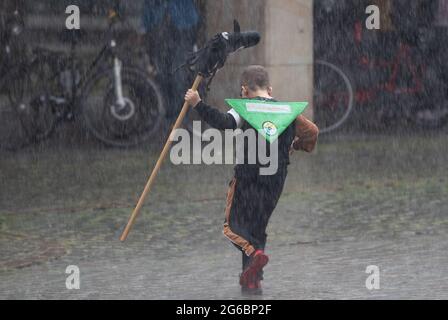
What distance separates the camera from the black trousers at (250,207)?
863 cm

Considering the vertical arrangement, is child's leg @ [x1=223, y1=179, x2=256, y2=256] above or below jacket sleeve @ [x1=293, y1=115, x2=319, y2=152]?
below

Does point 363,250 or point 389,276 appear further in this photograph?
point 363,250

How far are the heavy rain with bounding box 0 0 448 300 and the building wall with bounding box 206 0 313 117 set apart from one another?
0.06 feet

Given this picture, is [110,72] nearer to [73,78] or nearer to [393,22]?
[73,78]

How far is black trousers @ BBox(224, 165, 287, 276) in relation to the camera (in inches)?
340

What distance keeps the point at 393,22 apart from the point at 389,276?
29.3 feet

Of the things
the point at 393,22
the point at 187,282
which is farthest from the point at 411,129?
the point at 187,282

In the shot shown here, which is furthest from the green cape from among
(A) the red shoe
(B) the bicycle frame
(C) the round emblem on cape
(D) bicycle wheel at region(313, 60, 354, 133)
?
(B) the bicycle frame

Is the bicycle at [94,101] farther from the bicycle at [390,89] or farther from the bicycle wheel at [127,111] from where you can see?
the bicycle at [390,89]

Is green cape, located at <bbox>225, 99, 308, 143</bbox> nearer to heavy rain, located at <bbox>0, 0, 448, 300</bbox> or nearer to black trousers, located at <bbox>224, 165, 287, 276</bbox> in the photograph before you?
heavy rain, located at <bbox>0, 0, 448, 300</bbox>

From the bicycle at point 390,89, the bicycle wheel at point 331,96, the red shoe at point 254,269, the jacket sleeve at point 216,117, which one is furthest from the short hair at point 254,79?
the bicycle at point 390,89
